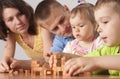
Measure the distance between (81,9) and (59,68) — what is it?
61 cm

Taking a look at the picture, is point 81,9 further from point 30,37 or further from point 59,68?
point 59,68

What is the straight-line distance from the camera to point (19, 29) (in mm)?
1715

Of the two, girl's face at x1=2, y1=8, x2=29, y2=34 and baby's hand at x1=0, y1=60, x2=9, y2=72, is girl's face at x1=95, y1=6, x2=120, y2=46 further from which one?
girl's face at x1=2, y1=8, x2=29, y2=34

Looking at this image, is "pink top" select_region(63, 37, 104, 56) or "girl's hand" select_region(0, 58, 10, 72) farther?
"pink top" select_region(63, 37, 104, 56)

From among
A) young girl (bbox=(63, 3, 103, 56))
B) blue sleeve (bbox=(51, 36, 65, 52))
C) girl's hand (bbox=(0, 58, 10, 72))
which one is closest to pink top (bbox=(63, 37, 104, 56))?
young girl (bbox=(63, 3, 103, 56))

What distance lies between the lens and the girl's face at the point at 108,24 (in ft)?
2.88

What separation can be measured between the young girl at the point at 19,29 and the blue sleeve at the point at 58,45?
0.45 ft

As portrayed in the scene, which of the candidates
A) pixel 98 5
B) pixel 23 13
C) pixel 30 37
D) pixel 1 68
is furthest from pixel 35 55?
pixel 98 5

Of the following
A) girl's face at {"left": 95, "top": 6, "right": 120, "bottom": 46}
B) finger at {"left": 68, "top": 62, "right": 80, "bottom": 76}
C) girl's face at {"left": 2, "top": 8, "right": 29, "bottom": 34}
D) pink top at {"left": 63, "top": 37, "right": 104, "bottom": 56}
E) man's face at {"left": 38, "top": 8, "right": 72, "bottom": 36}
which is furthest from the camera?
girl's face at {"left": 2, "top": 8, "right": 29, "bottom": 34}

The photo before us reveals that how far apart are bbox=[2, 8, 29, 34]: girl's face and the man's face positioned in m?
0.11

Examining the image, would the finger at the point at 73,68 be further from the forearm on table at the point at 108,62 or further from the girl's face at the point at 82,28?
the girl's face at the point at 82,28

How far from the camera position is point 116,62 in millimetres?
719

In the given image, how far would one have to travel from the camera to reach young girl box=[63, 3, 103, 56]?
1296mm

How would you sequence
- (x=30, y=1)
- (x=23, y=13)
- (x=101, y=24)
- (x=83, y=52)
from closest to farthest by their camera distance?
(x=101, y=24), (x=83, y=52), (x=23, y=13), (x=30, y=1)
